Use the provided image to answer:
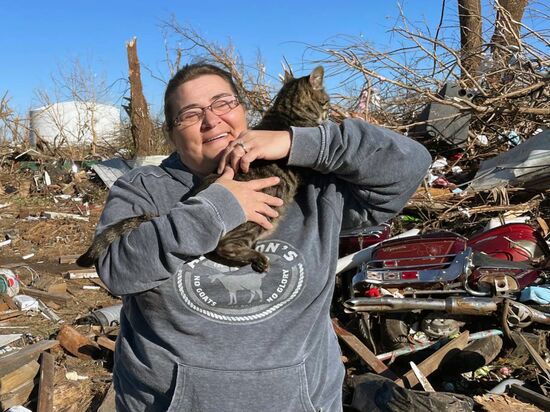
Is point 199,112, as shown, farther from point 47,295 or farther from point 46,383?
point 47,295

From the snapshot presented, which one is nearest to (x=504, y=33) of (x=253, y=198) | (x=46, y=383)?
(x=253, y=198)

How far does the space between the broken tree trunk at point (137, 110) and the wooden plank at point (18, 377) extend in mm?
9294

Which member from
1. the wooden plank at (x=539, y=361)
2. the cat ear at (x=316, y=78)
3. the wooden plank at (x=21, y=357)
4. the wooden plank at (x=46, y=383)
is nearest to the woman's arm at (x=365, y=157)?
the cat ear at (x=316, y=78)

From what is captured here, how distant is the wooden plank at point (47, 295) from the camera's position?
649 centimetres

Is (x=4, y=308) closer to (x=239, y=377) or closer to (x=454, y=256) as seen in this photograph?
(x=454, y=256)

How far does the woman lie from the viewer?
59.4 inches

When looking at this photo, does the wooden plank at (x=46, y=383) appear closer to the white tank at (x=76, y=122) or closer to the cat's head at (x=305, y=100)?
the cat's head at (x=305, y=100)

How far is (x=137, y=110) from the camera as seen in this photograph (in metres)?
13.1

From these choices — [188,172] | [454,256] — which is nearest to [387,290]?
[454,256]

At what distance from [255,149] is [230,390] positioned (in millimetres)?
714

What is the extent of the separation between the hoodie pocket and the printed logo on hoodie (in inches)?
6.3

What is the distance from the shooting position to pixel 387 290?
14.3ft

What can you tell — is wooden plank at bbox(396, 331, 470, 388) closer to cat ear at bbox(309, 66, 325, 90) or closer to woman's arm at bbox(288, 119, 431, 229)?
cat ear at bbox(309, 66, 325, 90)

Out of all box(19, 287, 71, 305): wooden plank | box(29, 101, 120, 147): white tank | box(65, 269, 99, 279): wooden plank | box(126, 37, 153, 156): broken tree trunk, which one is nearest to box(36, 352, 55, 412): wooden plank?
box(19, 287, 71, 305): wooden plank
